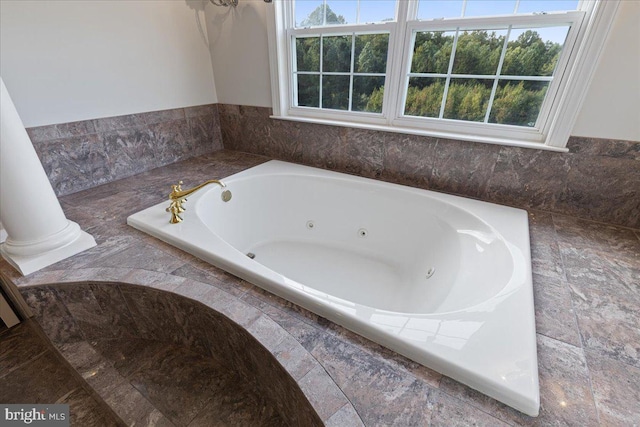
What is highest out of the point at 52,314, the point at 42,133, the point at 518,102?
the point at 518,102

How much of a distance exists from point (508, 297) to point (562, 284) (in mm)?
309

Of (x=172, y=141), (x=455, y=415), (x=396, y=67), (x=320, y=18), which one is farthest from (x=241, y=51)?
(x=455, y=415)

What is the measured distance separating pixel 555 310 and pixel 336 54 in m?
1.78

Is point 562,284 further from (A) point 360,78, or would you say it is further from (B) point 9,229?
(B) point 9,229

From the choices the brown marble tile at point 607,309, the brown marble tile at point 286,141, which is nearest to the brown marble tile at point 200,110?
the brown marble tile at point 286,141

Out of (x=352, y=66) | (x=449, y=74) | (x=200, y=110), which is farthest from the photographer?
(x=200, y=110)

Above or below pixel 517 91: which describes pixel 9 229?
below

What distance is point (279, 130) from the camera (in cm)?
220

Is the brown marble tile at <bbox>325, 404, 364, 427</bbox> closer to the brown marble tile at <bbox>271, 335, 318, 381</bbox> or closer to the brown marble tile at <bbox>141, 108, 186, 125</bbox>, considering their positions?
the brown marble tile at <bbox>271, 335, 318, 381</bbox>

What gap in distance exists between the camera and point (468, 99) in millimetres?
1585

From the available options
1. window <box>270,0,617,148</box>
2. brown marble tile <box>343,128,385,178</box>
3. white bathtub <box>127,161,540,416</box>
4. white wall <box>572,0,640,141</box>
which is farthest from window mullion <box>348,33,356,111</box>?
white wall <box>572,0,640,141</box>

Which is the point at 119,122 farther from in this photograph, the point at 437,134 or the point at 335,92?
the point at 437,134

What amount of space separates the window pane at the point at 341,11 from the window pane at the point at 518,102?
0.93 metres

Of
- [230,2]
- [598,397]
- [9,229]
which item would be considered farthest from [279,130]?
[598,397]
